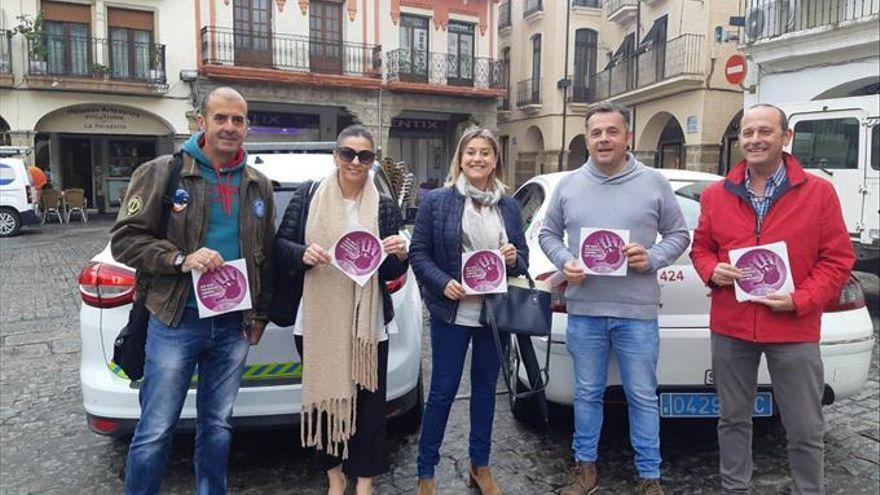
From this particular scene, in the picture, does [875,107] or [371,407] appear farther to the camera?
[875,107]

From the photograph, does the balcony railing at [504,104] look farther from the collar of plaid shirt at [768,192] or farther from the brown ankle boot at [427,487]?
the brown ankle boot at [427,487]

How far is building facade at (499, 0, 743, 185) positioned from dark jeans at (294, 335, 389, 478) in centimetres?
1433

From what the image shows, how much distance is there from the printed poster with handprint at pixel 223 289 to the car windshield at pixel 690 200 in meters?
2.48

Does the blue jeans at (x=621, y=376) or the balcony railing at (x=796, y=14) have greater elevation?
the balcony railing at (x=796, y=14)

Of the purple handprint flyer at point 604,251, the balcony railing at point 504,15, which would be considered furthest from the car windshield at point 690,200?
the balcony railing at point 504,15

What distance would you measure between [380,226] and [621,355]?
50.8 inches

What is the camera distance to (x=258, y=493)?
3391mm

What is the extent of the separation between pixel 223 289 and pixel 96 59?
19659mm

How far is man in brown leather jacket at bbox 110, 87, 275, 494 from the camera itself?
2.62 meters

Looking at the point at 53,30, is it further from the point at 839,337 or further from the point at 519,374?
the point at 839,337

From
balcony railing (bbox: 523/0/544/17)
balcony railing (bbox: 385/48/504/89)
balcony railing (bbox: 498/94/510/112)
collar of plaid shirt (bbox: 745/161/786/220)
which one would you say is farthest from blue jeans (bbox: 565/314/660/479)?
balcony railing (bbox: 498/94/510/112)

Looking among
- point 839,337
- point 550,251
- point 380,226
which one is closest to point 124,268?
point 380,226

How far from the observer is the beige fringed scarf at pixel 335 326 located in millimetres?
2936

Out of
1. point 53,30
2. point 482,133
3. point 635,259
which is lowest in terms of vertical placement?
point 635,259
